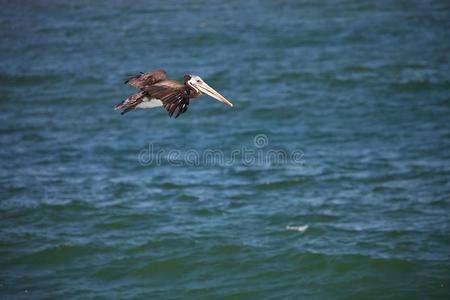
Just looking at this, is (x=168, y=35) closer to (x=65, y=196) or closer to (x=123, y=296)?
(x=65, y=196)

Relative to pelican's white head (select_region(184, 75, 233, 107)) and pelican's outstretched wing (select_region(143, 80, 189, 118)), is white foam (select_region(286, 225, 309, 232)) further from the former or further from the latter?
pelican's outstretched wing (select_region(143, 80, 189, 118))

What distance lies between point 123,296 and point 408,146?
13256 mm

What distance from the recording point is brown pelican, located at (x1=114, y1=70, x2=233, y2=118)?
14.6 meters

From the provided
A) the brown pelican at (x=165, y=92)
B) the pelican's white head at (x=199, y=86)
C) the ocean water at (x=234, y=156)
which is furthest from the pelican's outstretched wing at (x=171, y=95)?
the ocean water at (x=234, y=156)

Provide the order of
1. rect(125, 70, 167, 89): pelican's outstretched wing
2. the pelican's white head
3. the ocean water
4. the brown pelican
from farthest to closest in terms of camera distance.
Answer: the ocean water
rect(125, 70, 167, 89): pelican's outstretched wing
the pelican's white head
the brown pelican

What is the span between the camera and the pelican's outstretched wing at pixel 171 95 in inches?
566

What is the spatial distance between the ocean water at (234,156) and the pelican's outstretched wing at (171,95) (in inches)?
311

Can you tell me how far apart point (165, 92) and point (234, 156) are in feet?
48.1

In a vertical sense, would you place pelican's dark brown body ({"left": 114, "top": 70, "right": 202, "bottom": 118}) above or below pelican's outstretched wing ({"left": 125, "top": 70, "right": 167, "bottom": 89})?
below

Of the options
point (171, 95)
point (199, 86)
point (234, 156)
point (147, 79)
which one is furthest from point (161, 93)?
point (234, 156)

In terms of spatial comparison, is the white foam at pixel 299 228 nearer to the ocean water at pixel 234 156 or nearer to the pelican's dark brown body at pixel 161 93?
the ocean water at pixel 234 156

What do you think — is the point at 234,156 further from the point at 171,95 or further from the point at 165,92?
the point at 171,95

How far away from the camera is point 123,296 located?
21281 millimetres

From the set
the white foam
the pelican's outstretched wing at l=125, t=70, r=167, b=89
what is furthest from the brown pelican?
the white foam
